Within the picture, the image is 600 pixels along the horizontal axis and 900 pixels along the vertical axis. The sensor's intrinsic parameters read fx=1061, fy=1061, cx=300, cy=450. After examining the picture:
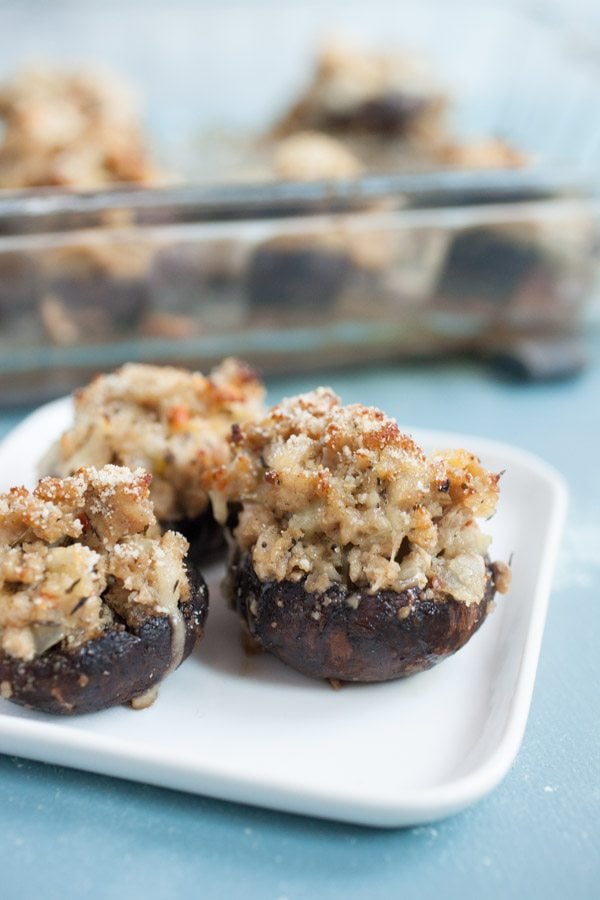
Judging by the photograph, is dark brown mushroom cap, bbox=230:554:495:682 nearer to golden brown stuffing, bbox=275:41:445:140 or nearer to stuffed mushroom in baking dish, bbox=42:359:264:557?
stuffed mushroom in baking dish, bbox=42:359:264:557

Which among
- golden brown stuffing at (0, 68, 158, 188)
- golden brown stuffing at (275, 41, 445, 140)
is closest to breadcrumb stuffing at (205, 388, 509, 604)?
golden brown stuffing at (0, 68, 158, 188)

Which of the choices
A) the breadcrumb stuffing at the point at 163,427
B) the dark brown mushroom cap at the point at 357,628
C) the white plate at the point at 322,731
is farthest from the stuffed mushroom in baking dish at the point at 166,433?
the dark brown mushroom cap at the point at 357,628

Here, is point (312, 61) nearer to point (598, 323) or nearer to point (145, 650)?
point (598, 323)

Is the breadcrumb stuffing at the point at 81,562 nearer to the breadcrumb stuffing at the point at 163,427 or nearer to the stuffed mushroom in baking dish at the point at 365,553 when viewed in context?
the stuffed mushroom in baking dish at the point at 365,553

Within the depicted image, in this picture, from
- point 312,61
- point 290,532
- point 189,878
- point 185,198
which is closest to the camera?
point 189,878

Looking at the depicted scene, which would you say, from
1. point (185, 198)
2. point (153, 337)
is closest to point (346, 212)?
point (185, 198)

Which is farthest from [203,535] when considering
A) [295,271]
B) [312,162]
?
[312,162]
